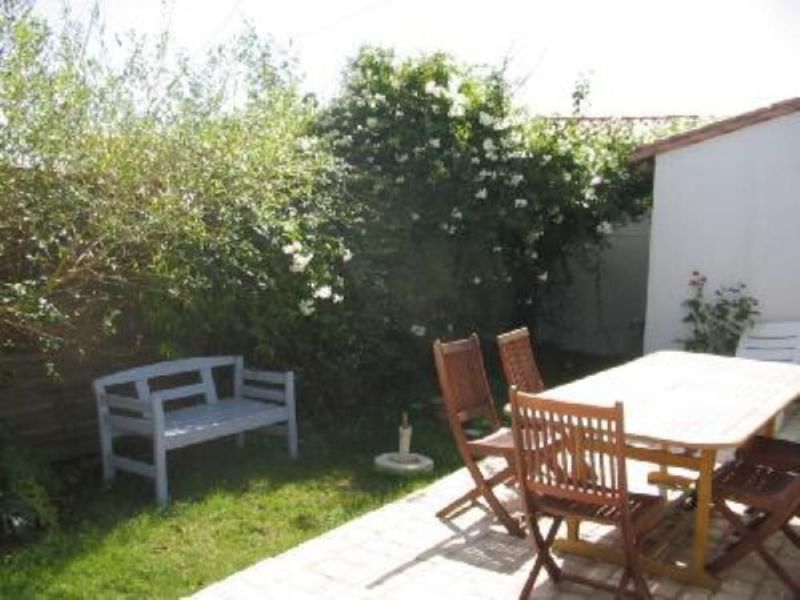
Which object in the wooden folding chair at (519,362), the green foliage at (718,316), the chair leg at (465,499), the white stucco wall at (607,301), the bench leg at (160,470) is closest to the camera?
the chair leg at (465,499)

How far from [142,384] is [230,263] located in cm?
108

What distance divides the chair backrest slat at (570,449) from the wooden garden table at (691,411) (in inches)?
12.8

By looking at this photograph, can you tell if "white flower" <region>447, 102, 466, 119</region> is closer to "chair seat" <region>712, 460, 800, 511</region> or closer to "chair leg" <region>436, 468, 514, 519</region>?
"chair leg" <region>436, 468, 514, 519</region>

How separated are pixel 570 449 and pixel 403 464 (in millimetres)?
2724

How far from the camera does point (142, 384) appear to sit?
5.91 m

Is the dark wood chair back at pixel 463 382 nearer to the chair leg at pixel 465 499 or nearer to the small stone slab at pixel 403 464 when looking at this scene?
the chair leg at pixel 465 499

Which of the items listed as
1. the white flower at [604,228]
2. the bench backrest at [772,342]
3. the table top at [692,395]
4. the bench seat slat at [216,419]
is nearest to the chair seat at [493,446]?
the table top at [692,395]

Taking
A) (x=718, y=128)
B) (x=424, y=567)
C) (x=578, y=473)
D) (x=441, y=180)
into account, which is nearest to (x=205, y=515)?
(x=424, y=567)

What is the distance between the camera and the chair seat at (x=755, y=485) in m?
4.24

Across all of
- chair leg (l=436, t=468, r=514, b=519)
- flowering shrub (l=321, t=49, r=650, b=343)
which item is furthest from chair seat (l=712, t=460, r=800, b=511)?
flowering shrub (l=321, t=49, r=650, b=343)

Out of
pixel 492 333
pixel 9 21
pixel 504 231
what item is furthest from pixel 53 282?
pixel 492 333

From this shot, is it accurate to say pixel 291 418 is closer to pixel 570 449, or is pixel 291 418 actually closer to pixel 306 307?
pixel 306 307

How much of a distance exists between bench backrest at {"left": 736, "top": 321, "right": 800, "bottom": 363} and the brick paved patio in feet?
10.6

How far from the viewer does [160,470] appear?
5500mm
